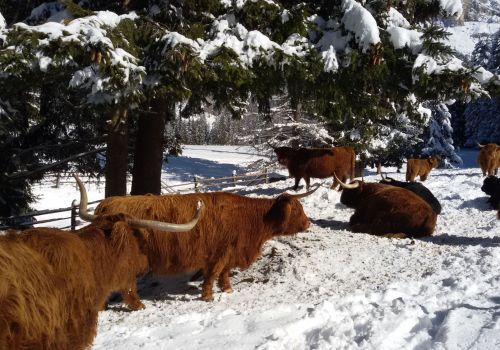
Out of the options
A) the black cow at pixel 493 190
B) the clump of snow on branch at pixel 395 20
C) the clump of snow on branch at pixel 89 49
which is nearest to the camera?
the clump of snow on branch at pixel 89 49

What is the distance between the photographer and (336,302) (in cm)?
512

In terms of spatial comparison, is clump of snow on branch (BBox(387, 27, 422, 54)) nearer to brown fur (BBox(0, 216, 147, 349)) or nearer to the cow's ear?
the cow's ear

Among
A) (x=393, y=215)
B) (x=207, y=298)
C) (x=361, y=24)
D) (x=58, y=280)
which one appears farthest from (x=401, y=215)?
(x=58, y=280)

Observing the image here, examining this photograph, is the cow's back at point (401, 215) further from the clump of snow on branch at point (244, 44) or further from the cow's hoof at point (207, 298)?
the cow's hoof at point (207, 298)

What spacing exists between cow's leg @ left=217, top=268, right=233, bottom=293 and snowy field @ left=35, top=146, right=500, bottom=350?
112mm

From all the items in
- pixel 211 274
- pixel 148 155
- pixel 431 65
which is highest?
pixel 431 65

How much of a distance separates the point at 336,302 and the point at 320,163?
9.82m

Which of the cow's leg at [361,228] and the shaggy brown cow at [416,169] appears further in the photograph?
the shaggy brown cow at [416,169]

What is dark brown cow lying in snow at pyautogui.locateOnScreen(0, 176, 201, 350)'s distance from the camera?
295cm

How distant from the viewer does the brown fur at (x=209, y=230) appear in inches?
238

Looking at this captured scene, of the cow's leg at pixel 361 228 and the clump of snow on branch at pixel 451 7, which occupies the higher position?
the clump of snow on branch at pixel 451 7

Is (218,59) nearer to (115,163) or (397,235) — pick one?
(115,163)

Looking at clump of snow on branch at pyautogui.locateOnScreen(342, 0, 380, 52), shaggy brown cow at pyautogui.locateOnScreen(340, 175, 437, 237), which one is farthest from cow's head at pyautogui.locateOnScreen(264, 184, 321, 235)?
shaggy brown cow at pyautogui.locateOnScreen(340, 175, 437, 237)

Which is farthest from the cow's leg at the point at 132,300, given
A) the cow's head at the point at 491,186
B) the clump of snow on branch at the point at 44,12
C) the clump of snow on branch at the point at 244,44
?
the cow's head at the point at 491,186
